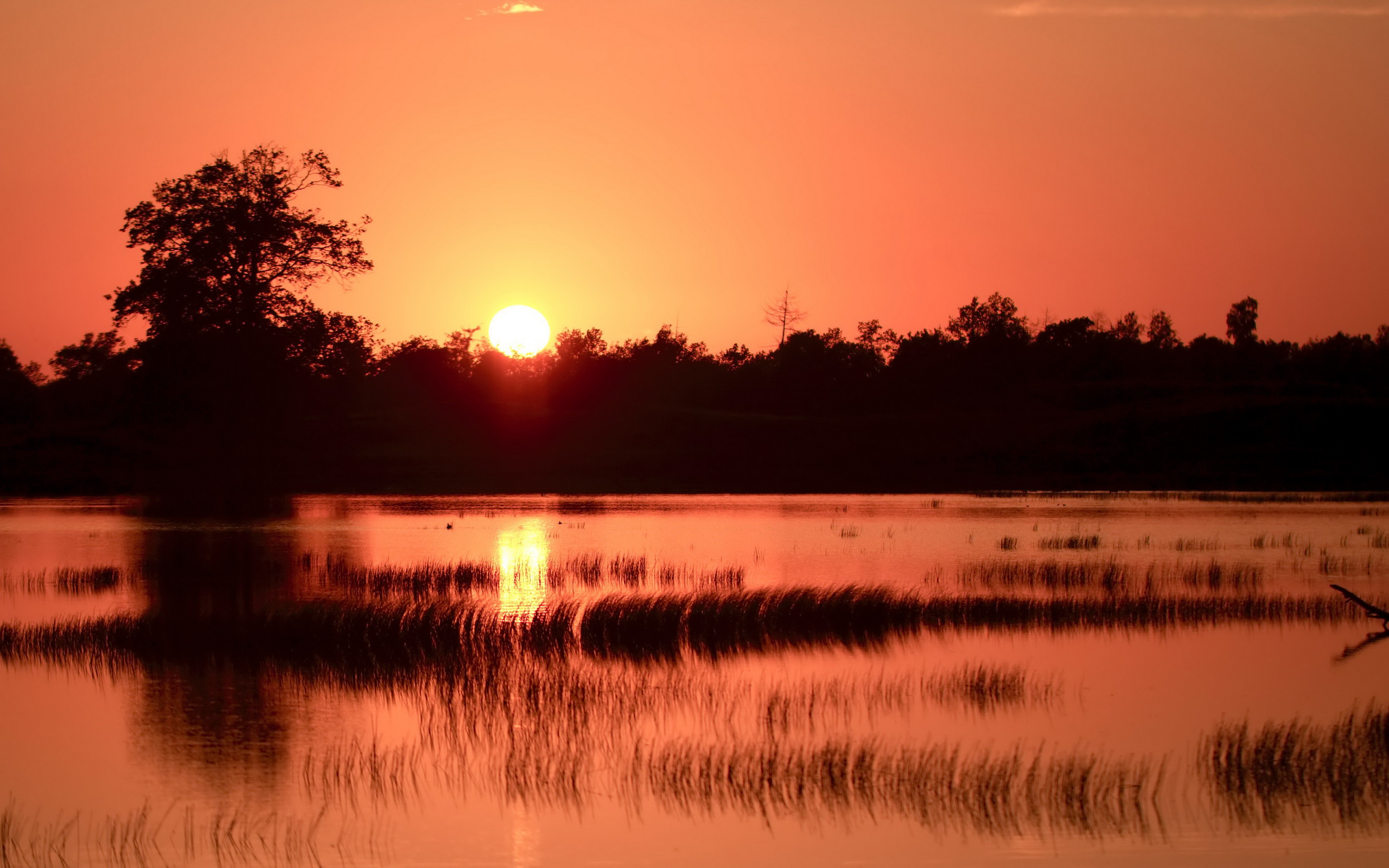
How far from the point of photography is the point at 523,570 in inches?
1237

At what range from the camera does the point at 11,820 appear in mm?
12047

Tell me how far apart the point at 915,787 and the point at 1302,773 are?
404cm

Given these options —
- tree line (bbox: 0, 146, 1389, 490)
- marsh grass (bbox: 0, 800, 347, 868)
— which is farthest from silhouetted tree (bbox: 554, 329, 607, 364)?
marsh grass (bbox: 0, 800, 347, 868)

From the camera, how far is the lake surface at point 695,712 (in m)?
11.6

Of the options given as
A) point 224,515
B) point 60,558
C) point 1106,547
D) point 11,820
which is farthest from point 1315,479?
point 11,820

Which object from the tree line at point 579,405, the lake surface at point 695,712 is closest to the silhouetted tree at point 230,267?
the tree line at point 579,405

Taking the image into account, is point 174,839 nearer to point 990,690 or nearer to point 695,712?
point 695,712

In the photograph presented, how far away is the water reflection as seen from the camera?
2469cm

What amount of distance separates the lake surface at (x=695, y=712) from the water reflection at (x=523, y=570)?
26 centimetres

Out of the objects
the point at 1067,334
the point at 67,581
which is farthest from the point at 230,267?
the point at 1067,334

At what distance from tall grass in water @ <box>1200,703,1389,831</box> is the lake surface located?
0.16 ft

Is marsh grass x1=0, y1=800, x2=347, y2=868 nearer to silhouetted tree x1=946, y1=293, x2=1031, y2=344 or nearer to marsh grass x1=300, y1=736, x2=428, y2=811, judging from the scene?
marsh grass x1=300, y1=736, x2=428, y2=811

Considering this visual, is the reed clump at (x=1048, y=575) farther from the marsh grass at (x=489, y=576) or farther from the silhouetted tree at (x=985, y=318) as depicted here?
the silhouetted tree at (x=985, y=318)

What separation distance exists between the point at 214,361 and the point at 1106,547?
45.2 metres
